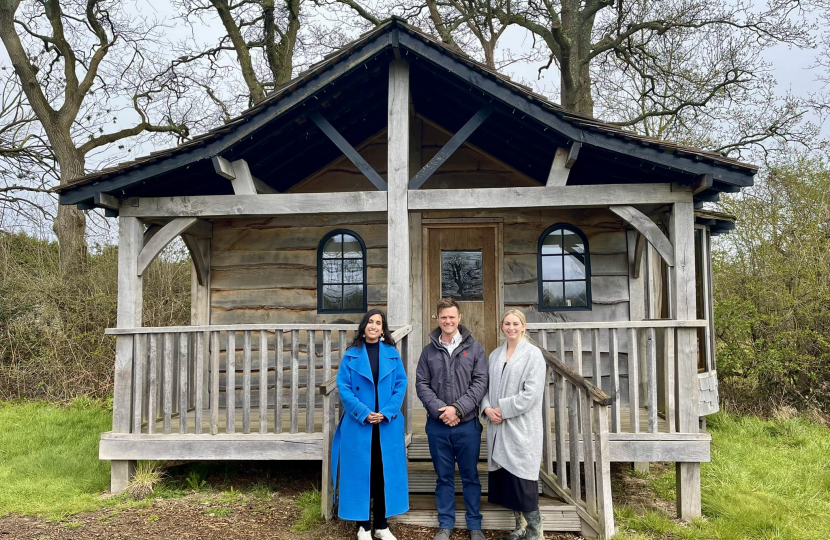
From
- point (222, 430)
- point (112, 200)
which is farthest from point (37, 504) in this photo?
point (112, 200)

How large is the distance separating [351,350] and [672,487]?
409cm

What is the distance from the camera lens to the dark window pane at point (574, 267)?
293 inches

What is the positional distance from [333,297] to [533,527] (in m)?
4.04

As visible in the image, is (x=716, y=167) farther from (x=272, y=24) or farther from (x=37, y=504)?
(x=272, y=24)

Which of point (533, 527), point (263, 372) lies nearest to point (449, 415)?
point (533, 527)

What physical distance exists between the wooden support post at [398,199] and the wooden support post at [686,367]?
2.47m

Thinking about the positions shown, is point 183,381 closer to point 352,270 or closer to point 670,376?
point 352,270

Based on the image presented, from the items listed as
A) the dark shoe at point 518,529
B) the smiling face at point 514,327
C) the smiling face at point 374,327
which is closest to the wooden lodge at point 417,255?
the dark shoe at point 518,529

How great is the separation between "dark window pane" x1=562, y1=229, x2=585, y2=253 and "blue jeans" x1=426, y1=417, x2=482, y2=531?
143 inches

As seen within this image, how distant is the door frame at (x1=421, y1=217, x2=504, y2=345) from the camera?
749cm

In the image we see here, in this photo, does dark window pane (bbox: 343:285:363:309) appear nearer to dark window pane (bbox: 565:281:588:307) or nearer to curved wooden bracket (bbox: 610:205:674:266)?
dark window pane (bbox: 565:281:588:307)

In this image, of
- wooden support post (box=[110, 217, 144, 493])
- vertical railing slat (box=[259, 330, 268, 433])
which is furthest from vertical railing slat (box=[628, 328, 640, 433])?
wooden support post (box=[110, 217, 144, 493])

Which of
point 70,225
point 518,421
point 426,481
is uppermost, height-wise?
point 70,225

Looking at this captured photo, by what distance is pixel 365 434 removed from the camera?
4414 mm
